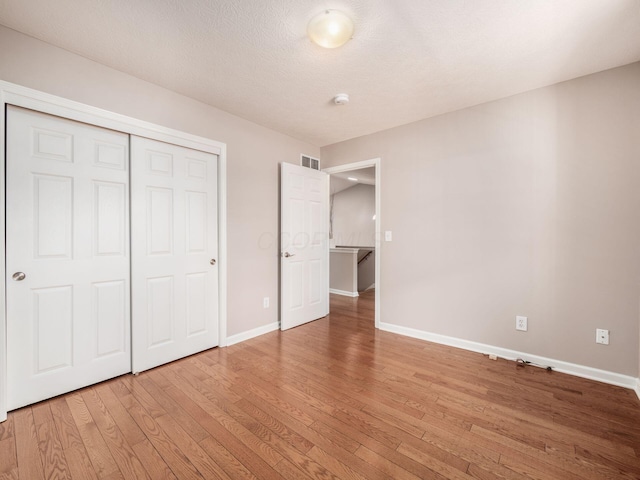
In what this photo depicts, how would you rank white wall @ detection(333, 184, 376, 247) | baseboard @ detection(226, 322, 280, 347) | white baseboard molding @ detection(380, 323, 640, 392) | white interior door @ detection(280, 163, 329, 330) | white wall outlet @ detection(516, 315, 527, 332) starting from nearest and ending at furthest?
white baseboard molding @ detection(380, 323, 640, 392), white wall outlet @ detection(516, 315, 527, 332), baseboard @ detection(226, 322, 280, 347), white interior door @ detection(280, 163, 329, 330), white wall @ detection(333, 184, 376, 247)

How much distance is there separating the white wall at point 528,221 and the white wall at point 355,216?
375 cm

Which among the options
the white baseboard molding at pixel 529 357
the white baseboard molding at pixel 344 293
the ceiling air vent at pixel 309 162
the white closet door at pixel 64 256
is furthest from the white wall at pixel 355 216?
the white closet door at pixel 64 256

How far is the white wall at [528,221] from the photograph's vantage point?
2221 mm

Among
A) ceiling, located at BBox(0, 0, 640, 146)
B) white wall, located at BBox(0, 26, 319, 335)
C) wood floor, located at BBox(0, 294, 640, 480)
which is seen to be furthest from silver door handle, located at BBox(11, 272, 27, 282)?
ceiling, located at BBox(0, 0, 640, 146)

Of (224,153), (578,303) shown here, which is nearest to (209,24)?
(224,153)

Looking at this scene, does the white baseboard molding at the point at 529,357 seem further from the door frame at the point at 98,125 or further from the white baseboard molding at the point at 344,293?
the door frame at the point at 98,125

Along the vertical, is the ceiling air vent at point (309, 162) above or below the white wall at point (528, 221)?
above

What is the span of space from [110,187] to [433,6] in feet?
8.56

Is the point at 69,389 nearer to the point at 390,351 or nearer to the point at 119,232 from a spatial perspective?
the point at 119,232

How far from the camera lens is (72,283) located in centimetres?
209

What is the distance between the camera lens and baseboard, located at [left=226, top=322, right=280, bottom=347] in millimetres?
3062

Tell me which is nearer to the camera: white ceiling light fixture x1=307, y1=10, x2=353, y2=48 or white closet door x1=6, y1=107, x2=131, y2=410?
white ceiling light fixture x1=307, y1=10, x2=353, y2=48

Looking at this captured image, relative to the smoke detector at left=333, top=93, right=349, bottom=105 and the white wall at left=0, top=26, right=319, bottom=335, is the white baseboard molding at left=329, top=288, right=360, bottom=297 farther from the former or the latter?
the smoke detector at left=333, top=93, right=349, bottom=105

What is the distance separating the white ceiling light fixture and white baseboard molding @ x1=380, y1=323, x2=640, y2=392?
2958 mm
